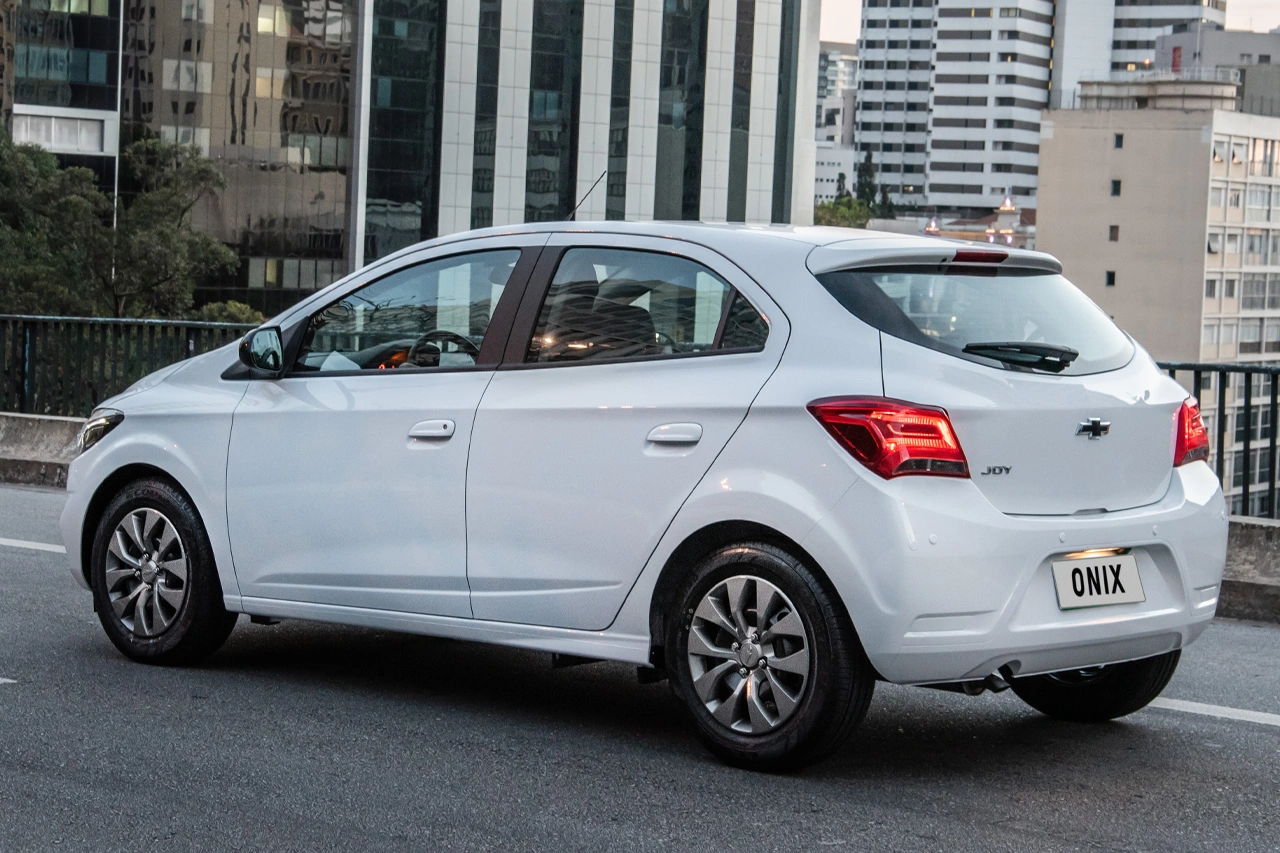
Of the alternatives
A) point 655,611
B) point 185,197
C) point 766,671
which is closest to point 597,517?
point 655,611

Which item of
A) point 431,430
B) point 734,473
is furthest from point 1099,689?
point 431,430

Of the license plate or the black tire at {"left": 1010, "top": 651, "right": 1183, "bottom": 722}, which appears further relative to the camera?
the black tire at {"left": 1010, "top": 651, "right": 1183, "bottom": 722}

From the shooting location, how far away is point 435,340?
5984 mm

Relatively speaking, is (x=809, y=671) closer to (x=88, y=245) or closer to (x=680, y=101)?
(x=88, y=245)

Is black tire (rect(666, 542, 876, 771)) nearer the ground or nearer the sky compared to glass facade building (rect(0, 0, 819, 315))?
nearer the ground

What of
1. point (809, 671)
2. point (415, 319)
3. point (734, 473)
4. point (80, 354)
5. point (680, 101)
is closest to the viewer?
point (809, 671)

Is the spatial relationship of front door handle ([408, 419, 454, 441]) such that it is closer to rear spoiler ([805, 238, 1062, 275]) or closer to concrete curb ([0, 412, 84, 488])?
rear spoiler ([805, 238, 1062, 275])

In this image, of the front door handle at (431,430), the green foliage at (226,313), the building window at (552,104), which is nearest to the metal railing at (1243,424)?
the front door handle at (431,430)

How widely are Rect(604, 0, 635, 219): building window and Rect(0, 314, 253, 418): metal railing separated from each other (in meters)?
76.2

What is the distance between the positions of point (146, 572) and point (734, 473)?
2.60 m

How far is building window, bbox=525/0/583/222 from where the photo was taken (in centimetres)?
8931

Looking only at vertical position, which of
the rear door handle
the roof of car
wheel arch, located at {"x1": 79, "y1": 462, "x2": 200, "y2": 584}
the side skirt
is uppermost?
the roof of car

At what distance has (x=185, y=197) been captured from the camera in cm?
7262

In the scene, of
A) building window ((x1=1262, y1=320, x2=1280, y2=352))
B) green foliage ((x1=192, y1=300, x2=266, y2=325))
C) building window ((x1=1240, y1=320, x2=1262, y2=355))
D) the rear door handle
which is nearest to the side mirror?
the rear door handle
